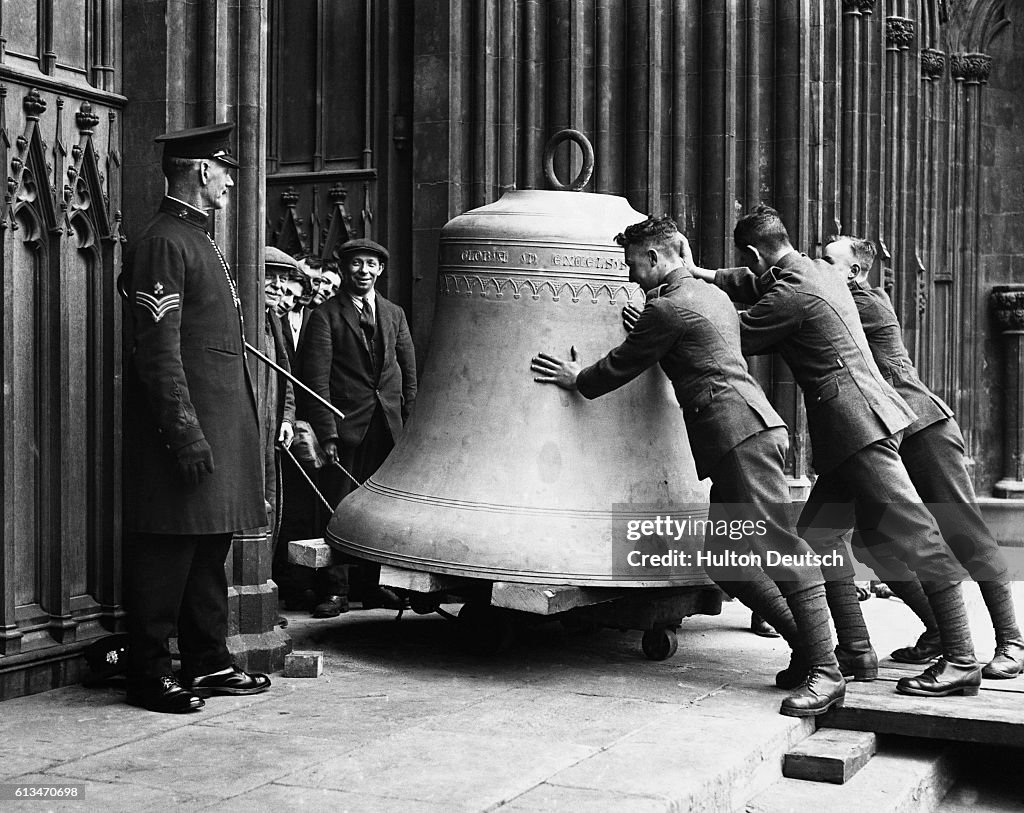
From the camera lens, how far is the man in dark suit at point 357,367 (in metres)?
8.42

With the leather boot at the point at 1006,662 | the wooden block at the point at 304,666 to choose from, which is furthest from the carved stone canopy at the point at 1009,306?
the wooden block at the point at 304,666

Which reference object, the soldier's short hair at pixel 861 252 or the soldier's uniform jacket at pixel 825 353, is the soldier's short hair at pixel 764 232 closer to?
the soldier's uniform jacket at pixel 825 353

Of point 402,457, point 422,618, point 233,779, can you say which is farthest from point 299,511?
point 233,779

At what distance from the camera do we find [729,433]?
6.08m

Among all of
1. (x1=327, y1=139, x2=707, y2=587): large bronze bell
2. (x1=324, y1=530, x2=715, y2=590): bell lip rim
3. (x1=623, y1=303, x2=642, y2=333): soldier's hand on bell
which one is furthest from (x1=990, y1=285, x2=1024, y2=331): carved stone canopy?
(x1=324, y1=530, x2=715, y2=590): bell lip rim

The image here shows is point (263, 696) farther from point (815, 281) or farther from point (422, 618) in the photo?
point (815, 281)

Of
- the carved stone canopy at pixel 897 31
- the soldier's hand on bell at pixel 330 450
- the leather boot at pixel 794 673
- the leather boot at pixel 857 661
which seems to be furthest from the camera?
the carved stone canopy at pixel 897 31

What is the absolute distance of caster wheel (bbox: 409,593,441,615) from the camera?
673cm

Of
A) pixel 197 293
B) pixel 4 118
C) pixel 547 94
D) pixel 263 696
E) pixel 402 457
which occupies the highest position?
pixel 547 94

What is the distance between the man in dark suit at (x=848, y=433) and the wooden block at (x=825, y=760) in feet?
1.71

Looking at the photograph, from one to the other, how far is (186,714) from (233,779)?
0.97 m

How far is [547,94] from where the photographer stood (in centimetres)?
994

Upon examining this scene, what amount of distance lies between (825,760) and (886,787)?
0.22 m

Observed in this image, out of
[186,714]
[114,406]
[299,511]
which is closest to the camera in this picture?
[186,714]
